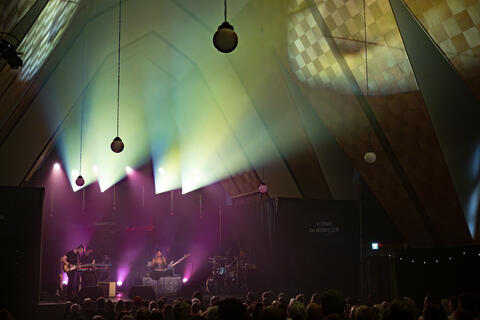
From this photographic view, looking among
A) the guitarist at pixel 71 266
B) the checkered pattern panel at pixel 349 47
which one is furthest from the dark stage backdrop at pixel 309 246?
the guitarist at pixel 71 266

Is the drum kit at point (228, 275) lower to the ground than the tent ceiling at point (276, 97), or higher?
lower

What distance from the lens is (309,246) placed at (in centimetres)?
1075

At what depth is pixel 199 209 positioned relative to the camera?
17.2 metres

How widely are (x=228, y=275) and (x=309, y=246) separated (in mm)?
3441

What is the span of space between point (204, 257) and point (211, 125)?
170 inches

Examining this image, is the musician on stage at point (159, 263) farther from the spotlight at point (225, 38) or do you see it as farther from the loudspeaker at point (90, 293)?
the spotlight at point (225, 38)

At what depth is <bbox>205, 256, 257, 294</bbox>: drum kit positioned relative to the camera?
12867mm

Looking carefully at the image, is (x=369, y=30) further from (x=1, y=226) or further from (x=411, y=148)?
(x=1, y=226)

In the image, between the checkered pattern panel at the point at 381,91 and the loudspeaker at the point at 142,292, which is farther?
the loudspeaker at the point at 142,292

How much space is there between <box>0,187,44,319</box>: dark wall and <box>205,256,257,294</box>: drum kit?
5376 millimetres

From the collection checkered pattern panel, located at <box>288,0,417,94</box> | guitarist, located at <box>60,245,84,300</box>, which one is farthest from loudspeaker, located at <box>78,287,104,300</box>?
checkered pattern panel, located at <box>288,0,417,94</box>

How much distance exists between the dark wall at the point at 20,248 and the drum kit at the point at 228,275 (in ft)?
17.6

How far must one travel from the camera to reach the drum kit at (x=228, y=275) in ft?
42.2

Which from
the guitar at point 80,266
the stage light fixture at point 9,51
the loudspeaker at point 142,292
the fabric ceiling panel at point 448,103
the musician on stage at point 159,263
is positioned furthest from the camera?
the musician on stage at point 159,263
